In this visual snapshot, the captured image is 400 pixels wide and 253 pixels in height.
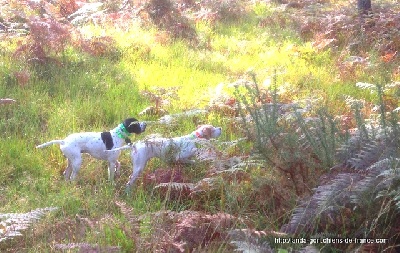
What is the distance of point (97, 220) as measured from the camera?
4074 mm

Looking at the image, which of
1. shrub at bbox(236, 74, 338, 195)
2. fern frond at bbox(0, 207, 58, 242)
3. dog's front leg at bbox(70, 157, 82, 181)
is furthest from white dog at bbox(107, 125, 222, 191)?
fern frond at bbox(0, 207, 58, 242)

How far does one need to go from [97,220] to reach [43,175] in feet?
4.40

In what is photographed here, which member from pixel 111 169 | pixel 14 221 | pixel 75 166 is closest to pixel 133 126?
pixel 111 169

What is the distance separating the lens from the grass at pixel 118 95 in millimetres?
4480

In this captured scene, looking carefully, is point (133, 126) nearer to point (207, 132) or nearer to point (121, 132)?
point (121, 132)

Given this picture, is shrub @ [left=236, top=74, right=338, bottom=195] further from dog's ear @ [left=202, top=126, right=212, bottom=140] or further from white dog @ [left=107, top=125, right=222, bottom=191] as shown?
dog's ear @ [left=202, top=126, right=212, bottom=140]

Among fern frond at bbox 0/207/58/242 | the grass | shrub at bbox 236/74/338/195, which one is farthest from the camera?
the grass

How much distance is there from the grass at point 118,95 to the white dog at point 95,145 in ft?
0.48

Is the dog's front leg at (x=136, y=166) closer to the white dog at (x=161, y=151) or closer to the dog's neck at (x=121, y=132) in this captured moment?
the white dog at (x=161, y=151)

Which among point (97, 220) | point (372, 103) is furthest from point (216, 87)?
point (97, 220)

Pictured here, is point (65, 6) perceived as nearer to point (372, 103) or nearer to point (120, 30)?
point (120, 30)

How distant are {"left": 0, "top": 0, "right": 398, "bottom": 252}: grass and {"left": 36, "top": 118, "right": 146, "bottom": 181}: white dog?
15 centimetres

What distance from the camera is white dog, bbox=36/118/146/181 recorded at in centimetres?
499

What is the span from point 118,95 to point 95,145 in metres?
2.11
